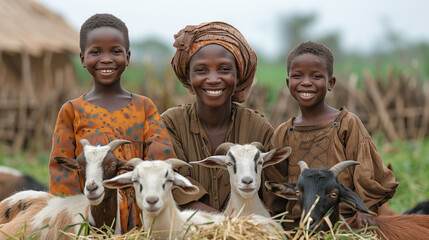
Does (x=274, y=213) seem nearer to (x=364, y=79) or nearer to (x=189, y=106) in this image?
(x=189, y=106)

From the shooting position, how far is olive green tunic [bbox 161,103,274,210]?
4586 mm

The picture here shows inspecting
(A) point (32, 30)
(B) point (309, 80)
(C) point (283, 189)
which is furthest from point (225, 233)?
(A) point (32, 30)

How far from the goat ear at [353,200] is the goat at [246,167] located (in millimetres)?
544

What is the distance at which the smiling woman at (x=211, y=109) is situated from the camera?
4.53 meters

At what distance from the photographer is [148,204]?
341 cm

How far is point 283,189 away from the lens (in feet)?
13.4

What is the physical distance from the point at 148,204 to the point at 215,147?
56.5 inches

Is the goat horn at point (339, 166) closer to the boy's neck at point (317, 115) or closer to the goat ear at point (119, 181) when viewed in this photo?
the boy's neck at point (317, 115)

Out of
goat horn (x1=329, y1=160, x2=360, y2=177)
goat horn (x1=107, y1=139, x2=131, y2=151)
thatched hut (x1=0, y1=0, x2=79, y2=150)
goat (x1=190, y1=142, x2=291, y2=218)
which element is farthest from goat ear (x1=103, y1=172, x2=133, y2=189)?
thatched hut (x1=0, y1=0, x2=79, y2=150)

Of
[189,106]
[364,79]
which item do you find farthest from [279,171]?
[364,79]

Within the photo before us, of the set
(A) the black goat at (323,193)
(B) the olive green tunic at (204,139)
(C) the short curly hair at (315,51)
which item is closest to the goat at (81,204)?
(B) the olive green tunic at (204,139)

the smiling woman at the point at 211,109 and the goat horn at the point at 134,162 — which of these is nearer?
the goat horn at the point at 134,162

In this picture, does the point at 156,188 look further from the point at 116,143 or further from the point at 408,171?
the point at 408,171

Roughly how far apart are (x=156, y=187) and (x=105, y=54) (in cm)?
122
